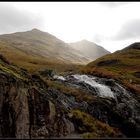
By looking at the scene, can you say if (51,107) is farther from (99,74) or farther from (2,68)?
(99,74)

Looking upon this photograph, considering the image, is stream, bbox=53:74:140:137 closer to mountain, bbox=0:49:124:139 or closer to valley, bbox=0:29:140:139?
valley, bbox=0:29:140:139

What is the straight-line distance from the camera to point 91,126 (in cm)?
4622

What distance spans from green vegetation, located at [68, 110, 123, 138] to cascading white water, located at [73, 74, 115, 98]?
38.2 ft

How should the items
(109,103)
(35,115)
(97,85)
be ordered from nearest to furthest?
(35,115) < (109,103) < (97,85)

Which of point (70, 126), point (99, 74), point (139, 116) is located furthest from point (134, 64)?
point (70, 126)

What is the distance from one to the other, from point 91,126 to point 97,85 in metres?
18.5

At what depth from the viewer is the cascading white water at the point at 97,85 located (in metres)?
60.9

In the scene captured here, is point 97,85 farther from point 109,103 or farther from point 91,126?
point 91,126

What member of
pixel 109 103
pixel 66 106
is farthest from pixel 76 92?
pixel 66 106

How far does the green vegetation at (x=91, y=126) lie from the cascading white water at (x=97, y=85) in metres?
11.7

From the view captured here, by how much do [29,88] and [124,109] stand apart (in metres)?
18.2

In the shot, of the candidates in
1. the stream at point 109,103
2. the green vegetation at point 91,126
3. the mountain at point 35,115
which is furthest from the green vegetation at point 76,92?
the green vegetation at point 91,126

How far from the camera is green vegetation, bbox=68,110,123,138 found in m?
44.9

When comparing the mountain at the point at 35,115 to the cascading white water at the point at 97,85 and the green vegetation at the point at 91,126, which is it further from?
the cascading white water at the point at 97,85
